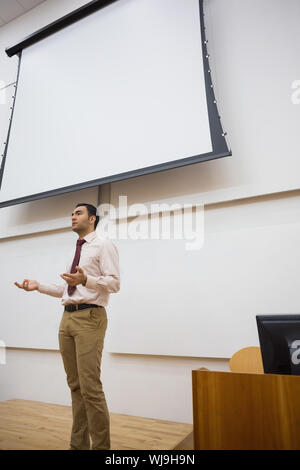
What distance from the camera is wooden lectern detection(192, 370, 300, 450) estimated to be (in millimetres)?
830

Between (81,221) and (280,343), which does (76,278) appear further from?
(280,343)

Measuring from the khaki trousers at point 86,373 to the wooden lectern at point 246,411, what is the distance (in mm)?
733

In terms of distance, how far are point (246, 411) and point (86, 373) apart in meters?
0.89

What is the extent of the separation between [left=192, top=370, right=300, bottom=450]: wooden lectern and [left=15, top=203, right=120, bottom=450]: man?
74cm

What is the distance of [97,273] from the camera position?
175cm

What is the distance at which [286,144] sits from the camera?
2111 mm

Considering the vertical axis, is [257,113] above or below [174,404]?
above

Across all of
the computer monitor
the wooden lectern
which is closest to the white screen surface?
the computer monitor

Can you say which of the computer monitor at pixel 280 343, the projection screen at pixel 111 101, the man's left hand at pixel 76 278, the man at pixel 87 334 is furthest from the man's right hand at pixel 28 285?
the computer monitor at pixel 280 343

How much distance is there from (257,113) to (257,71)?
1.14 feet

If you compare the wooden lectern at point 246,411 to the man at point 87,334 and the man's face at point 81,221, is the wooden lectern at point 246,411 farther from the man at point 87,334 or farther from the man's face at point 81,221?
the man's face at point 81,221

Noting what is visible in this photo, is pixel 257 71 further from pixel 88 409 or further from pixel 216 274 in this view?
pixel 88 409

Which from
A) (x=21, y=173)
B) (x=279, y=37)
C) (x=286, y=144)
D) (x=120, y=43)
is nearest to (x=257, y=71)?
(x=279, y=37)

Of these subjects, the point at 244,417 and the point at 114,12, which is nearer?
A: the point at 244,417
